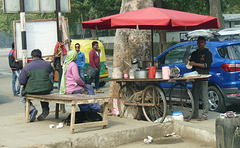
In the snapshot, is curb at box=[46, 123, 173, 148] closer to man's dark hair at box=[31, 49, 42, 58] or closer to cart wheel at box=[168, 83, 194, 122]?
cart wheel at box=[168, 83, 194, 122]

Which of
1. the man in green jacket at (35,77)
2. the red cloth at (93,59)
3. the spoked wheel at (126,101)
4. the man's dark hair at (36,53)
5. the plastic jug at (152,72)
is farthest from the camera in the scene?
the red cloth at (93,59)

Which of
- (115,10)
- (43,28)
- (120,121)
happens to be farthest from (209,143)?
(115,10)

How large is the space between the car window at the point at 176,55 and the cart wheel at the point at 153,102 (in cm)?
267

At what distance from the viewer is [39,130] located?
311 inches

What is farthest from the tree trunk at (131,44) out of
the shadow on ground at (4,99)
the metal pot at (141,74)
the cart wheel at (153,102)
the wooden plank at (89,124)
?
the shadow on ground at (4,99)

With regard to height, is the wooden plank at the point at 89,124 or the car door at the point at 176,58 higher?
the car door at the point at 176,58

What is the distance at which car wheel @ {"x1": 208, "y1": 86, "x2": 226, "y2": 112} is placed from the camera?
34.7ft

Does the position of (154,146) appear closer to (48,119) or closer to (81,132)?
(81,132)

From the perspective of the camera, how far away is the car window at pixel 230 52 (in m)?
10.3

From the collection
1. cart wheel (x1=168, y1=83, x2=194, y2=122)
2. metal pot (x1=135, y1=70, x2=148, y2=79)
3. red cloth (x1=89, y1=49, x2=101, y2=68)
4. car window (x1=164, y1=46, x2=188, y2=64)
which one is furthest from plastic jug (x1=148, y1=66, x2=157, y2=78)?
red cloth (x1=89, y1=49, x2=101, y2=68)

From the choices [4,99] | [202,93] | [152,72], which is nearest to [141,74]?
[152,72]

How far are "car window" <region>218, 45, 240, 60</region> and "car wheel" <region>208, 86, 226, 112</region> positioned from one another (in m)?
0.85

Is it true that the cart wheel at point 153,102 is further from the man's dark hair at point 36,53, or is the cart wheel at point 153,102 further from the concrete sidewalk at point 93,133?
the man's dark hair at point 36,53

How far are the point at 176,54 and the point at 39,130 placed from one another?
513cm
